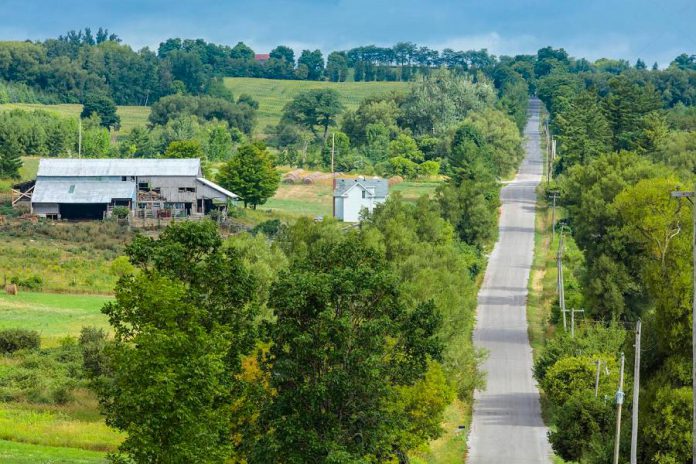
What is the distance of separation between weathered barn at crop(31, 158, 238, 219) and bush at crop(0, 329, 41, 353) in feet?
166

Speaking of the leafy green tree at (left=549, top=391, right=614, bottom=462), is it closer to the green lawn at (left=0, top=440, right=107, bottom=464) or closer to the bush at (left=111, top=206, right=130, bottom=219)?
the green lawn at (left=0, top=440, right=107, bottom=464)

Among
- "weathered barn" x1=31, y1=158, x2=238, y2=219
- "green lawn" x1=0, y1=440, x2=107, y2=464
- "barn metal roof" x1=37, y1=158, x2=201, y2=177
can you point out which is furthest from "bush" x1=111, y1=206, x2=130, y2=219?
"green lawn" x1=0, y1=440, x2=107, y2=464

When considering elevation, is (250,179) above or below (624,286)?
above

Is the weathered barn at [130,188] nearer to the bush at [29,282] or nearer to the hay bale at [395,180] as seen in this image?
the bush at [29,282]

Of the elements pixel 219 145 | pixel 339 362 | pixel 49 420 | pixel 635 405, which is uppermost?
pixel 219 145

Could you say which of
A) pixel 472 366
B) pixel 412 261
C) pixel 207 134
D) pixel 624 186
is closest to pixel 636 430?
pixel 472 366

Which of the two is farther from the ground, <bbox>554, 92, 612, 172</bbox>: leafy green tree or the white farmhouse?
<bbox>554, 92, 612, 172</bbox>: leafy green tree

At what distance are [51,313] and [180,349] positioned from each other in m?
46.6

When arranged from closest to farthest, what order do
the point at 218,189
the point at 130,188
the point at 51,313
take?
the point at 51,313
the point at 130,188
the point at 218,189

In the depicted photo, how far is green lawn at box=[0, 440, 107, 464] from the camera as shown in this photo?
1635 inches

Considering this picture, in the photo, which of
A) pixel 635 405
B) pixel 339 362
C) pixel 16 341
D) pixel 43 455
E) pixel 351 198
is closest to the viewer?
pixel 635 405

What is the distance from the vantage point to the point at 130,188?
120 meters

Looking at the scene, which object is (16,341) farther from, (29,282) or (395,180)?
(395,180)

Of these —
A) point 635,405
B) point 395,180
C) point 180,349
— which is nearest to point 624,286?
point 635,405
